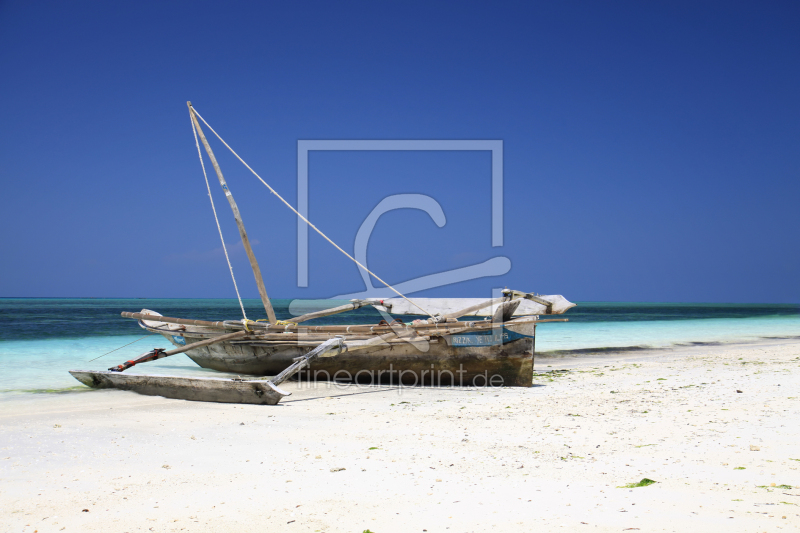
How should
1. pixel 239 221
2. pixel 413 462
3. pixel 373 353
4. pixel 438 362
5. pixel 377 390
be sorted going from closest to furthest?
pixel 413 462
pixel 377 390
pixel 438 362
pixel 373 353
pixel 239 221

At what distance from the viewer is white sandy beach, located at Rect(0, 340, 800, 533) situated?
2967 mm

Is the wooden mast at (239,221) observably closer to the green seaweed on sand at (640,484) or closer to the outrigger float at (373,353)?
the outrigger float at (373,353)

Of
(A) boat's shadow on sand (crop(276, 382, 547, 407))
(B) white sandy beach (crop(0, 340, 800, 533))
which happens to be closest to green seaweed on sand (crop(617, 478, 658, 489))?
(B) white sandy beach (crop(0, 340, 800, 533))

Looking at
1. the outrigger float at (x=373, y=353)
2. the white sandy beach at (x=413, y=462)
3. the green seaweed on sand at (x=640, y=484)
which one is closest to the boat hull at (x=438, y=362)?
the outrigger float at (x=373, y=353)

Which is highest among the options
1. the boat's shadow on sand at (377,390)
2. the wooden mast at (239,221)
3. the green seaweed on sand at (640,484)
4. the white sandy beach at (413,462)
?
the wooden mast at (239,221)

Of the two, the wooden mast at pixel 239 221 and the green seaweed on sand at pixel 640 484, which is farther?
the wooden mast at pixel 239 221

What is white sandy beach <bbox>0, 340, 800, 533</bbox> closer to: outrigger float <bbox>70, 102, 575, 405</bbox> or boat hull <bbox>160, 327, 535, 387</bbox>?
outrigger float <bbox>70, 102, 575, 405</bbox>

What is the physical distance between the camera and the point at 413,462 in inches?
163

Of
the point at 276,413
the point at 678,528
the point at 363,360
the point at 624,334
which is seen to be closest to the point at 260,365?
the point at 363,360

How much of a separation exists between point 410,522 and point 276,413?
12.2ft

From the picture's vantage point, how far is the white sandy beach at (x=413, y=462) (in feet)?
9.73

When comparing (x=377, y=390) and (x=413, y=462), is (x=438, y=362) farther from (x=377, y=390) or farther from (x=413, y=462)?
(x=413, y=462)

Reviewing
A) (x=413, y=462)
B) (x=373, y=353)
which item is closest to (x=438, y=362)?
(x=373, y=353)

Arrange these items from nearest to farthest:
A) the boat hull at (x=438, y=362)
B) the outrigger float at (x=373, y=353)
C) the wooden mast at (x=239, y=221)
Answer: the outrigger float at (x=373, y=353)
the boat hull at (x=438, y=362)
the wooden mast at (x=239, y=221)
